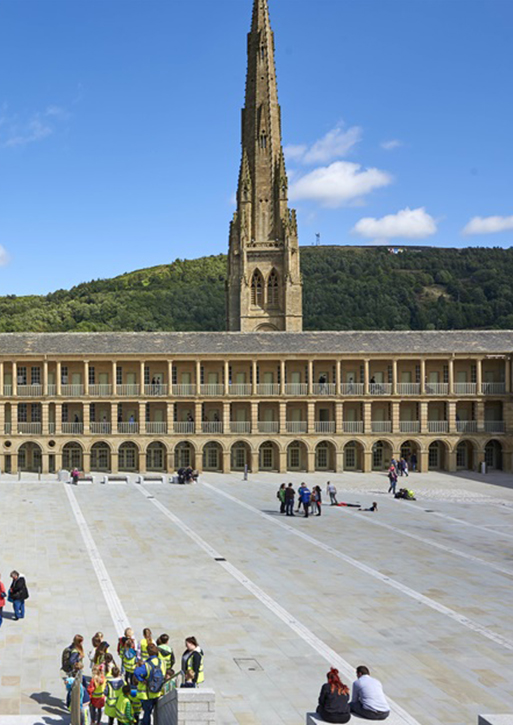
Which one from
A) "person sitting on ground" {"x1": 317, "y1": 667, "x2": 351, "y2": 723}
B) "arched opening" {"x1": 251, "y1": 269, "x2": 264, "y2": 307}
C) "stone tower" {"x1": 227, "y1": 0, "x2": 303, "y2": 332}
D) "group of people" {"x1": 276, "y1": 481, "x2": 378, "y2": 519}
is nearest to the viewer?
"person sitting on ground" {"x1": 317, "y1": 667, "x2": 351, "y2": 723}

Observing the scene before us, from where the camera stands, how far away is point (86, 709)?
42.5 feet

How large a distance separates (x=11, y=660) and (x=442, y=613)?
9913 millimetres

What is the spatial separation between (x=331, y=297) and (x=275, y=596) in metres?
92.7

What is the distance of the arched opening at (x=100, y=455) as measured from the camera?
57.5 metres

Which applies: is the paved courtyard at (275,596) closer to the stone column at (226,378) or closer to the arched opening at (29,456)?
the stone column at (226,378)

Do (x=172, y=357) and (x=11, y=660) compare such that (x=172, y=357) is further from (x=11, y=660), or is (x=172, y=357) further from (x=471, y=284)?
(x=471, y=284)

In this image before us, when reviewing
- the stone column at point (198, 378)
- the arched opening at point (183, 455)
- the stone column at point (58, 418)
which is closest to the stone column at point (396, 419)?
the stone column at point (198, 378)

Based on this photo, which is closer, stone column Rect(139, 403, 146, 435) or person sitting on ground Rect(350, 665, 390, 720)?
person sitting on ground Rect(350, 665, 390, 720)

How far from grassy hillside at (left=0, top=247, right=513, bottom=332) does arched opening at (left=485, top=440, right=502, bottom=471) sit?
43.0 meters

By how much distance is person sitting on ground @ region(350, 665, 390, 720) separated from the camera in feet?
38.7

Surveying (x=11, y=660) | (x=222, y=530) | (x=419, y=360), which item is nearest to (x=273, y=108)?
(x=419, y=360)

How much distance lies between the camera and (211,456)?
58.2 m

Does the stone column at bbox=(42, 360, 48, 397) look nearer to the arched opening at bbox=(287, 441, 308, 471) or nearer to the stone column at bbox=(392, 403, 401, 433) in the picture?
the arched opening at bbox=(287, 441, 308, 471)

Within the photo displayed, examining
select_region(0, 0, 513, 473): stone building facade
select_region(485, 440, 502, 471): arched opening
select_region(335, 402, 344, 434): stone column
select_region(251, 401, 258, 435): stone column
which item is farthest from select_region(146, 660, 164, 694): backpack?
select_region(485, 440, 502, 471): arched opening
